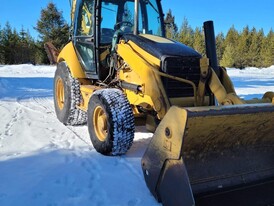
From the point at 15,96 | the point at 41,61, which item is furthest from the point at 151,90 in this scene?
the point at 41,61

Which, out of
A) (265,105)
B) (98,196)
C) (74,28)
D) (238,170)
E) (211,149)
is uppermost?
(74,28)

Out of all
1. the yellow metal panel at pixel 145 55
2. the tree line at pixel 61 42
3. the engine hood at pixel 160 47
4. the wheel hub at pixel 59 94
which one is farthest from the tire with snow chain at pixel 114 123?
the tree line at pixel 61 42

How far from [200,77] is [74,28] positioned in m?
2.86

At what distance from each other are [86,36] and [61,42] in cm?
3083

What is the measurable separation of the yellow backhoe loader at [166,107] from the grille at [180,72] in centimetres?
1

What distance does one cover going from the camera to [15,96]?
9547 mm

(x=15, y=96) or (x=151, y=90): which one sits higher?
(x=151, y=90)

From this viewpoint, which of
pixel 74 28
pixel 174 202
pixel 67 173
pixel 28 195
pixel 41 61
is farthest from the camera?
pixel 41 61

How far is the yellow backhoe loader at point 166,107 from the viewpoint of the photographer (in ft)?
8.58

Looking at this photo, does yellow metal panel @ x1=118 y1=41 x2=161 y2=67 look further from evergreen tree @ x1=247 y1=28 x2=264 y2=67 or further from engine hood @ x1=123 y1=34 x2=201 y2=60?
evergreen tree @ x1=247 y1=28 x2=264 y2=67

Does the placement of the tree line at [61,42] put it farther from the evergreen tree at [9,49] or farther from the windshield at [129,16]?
the windshield at [129,16]

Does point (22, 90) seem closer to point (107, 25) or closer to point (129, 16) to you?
point (107, 25)

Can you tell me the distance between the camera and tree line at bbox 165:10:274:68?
1918 inches

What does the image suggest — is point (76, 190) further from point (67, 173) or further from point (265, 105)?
point (265, 105)
